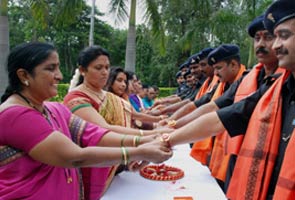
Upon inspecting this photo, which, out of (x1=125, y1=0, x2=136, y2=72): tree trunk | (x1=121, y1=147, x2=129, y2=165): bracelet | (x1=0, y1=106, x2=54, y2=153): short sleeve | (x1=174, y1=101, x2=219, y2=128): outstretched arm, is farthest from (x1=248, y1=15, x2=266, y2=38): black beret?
(x1=125, y1=0, x2=136, y2=72): tree trunk

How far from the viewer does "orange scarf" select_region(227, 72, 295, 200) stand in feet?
5.46

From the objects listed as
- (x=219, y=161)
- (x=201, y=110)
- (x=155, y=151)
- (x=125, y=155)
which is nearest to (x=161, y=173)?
(x=219, y=161)

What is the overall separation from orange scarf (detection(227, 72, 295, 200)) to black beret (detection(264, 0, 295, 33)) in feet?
0.93

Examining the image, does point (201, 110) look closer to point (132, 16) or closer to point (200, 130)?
point (200, 130)

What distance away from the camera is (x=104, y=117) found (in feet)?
9.05

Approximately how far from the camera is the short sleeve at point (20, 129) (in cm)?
165

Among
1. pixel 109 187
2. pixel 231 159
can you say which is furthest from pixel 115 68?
pixel 231 159

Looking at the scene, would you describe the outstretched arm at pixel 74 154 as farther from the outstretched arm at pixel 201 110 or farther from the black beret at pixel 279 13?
the black beret at pixel 279 13

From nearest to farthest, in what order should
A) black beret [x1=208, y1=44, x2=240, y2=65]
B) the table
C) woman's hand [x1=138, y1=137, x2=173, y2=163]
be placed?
woman's hand [x1=138, y1=137, x2=173, y2=163]
the table
black beret [x1=208, y1=44, x2=240, y2=65]

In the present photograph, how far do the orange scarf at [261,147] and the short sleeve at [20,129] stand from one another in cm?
104

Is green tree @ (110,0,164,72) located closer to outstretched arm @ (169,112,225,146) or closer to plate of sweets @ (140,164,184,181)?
plate of sweets @ (140,164,184,181)

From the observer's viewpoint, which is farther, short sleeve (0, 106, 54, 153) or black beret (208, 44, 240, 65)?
black beret (208, 44, 240, 65)

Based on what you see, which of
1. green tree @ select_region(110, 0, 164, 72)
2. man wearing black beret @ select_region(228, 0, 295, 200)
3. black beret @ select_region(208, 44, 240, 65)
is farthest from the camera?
green tree @ select_region(110, 0, 164, 72)

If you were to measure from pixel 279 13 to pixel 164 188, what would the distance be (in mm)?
1516
